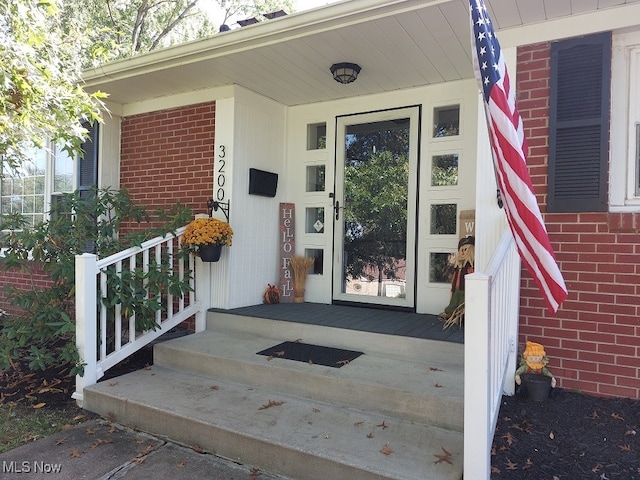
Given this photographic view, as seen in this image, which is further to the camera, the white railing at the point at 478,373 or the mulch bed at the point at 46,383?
the mulch bed at the point at 46,383

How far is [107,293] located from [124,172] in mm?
2116

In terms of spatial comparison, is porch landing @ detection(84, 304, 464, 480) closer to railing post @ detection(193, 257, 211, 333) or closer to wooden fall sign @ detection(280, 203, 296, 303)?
railing post @ detection(193, 257, 211, 333)

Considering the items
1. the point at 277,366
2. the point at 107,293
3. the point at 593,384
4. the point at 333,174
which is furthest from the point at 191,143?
the point at 593,384

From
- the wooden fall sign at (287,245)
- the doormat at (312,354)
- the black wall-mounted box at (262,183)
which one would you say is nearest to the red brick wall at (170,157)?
the black wall-mounted box at (262,183)

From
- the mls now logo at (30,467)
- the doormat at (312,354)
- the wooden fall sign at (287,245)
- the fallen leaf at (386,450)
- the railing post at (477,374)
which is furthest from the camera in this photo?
the wooden fall sign at (287,245)

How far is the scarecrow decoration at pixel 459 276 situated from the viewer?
11.7ft

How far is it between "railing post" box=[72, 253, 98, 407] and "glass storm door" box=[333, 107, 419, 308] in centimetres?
225

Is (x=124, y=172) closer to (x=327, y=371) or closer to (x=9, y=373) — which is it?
(x=9, y=373)

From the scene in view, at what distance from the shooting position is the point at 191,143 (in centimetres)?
466

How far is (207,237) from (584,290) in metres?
2.83

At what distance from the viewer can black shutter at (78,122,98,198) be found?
5.09 m

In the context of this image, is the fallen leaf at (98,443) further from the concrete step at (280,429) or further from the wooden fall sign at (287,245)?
the wooden fall sign at (287,245)

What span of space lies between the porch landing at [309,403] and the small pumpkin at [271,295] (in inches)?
33.7

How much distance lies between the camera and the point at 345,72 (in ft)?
12.3
